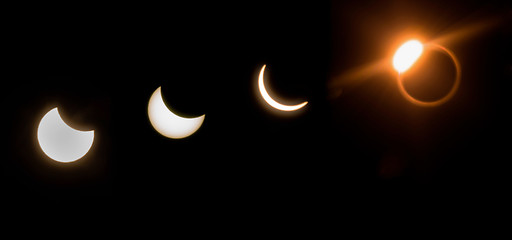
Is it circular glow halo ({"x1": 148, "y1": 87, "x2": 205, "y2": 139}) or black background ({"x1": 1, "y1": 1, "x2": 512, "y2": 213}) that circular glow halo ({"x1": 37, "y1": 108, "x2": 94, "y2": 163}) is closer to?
black background ({"x1": 1, "y1": 1, "x2": 512, "y2": 213})

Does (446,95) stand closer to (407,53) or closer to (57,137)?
(407,53)

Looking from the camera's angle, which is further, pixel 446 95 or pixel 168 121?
pixel 446 95

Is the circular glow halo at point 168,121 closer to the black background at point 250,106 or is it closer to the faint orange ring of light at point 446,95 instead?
the black background at point 250,106

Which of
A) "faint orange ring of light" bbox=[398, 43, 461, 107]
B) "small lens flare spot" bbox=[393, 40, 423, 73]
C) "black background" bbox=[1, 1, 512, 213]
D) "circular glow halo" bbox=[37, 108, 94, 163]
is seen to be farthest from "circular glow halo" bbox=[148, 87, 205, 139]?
"faint orange ring of light" bbox=[398, 43, 461, 107]

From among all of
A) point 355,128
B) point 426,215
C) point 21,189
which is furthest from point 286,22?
point 21,189

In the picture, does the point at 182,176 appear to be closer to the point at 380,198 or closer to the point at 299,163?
the point at 299,163

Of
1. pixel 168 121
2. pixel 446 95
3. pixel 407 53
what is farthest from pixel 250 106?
pixel 446 95

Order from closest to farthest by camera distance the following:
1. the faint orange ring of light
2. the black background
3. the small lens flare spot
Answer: the black background
the small lens flare spot
the faint orange ring of light
